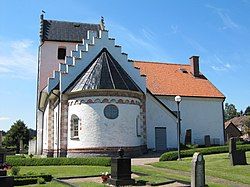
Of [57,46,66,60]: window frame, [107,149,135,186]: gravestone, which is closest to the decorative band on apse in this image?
[107,149,135,186]: gravestone

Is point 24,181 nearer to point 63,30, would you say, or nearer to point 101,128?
point 101,128

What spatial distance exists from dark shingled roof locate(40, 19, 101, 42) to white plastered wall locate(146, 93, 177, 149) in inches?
559

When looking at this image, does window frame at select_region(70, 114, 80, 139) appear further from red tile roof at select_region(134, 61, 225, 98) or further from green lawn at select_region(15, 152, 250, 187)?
red tile roof at select_region(134, 61, 225, 98)

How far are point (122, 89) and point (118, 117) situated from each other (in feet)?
7.33

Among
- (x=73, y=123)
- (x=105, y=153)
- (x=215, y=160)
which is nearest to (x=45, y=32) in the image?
(x=73, y=123)

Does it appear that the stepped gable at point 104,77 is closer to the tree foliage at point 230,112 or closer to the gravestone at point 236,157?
the gravestone at point 236,157

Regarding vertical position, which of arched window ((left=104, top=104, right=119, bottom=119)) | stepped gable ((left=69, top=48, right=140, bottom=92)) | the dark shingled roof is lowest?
arched window ((left=104, top=104, right=119, bottom=119))

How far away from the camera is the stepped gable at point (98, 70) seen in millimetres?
27125

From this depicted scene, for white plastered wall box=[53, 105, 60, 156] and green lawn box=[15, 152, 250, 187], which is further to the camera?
white plastered wall box=[53, 105, 60, 156]

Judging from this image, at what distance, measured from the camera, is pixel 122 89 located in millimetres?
26750

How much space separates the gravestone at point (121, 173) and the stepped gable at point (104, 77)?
1200 centimetres

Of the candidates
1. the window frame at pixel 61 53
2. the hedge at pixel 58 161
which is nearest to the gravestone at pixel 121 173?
the hedge at pixel 58 161

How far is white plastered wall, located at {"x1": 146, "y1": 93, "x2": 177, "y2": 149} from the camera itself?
3169 cm

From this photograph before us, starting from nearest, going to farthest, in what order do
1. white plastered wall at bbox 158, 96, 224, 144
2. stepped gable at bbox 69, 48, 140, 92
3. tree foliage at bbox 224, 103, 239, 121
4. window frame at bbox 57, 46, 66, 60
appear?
stepped gable at bbox 69, 48, 140, 92
white plastered wall at bbox 158, 96, 224, 144
window frame at bbox 57, 46, 66, 60
tree foliage at bbox 224, 103, 239, 121
